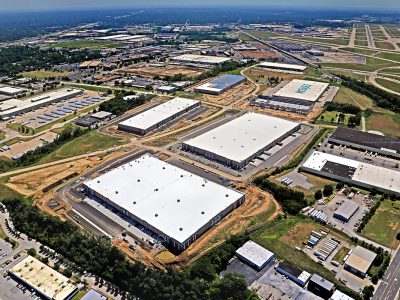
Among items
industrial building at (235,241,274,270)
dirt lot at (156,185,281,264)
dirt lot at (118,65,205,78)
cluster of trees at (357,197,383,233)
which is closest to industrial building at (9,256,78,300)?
dirt lot at (156,185,281,264)

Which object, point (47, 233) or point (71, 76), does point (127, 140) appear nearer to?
point (47, 233)

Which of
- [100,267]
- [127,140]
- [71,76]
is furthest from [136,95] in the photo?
[100,267]

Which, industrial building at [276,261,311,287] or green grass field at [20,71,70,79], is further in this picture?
green grass field at [20,71,70,79]

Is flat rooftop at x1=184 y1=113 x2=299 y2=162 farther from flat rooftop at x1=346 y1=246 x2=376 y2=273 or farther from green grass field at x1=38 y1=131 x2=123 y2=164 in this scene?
flat rooftop at x1=346 y1=246 x2=376 y2=273

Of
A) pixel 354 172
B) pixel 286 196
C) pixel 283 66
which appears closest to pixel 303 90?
pixel 283 66

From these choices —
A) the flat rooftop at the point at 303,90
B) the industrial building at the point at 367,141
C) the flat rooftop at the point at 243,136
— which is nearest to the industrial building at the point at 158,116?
the flat rooftop at the point at 243,136

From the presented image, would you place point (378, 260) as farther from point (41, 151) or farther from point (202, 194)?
point (41, 151)

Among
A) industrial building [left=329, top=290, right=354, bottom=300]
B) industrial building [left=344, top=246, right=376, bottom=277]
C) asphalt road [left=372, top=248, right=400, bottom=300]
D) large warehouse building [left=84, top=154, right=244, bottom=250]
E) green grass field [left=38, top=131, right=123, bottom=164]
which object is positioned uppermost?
large warehouse building [left=84, top=154, right=244, bottom=250]

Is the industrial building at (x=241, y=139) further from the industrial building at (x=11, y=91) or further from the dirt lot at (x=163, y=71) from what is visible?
the industrial building at (x=11, y=91)
